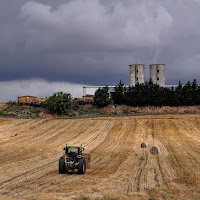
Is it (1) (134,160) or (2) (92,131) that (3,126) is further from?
(1) (134,160)

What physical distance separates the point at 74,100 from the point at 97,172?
4689 cm

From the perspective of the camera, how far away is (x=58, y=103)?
61812 millimetres

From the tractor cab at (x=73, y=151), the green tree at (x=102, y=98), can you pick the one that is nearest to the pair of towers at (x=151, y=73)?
the green tree at (x=102, y=98)

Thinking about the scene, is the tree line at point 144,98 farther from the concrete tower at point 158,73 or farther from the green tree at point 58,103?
the concrete tower at point 158,73

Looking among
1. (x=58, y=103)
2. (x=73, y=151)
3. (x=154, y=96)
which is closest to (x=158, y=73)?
(x=154, y=96)

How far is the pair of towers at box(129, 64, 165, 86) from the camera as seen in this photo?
74.4 meters

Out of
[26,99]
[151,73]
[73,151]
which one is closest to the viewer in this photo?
[73,151]

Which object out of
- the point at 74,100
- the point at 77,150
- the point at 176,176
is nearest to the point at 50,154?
the point at 77,150

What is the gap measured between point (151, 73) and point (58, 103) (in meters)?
28.4

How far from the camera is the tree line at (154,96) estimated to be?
2420 inches

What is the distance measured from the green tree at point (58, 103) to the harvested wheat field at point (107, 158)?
7.39m

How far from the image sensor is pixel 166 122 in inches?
1860

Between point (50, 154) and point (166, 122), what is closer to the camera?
point (50, 154)

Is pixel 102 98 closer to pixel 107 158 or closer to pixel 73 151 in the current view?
pixel 107 158
